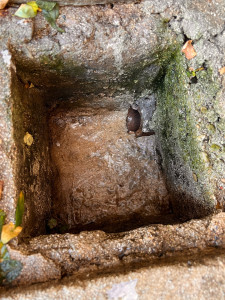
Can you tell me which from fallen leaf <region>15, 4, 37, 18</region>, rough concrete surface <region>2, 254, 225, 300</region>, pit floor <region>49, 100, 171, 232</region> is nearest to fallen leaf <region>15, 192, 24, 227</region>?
rough concrete surface <region>2, 254, 225, 300</region>

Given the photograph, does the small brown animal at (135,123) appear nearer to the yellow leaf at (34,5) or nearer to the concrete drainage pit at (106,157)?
the concrete drainage pit at (106,157)

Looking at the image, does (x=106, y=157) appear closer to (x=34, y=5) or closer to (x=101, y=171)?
(x=101, y=171)

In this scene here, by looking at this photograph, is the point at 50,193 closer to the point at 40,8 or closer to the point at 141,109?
the point at 141,109

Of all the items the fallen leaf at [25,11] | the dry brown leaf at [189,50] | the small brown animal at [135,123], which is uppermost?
the fallen leaf at [25,11]

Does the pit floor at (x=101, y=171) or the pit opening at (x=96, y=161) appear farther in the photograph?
the pit floor at (x=101, y=171)

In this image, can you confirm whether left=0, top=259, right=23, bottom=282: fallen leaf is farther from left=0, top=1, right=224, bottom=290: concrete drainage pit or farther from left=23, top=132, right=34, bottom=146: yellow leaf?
left=23, top=132, right=34, bottom=146: yellow leaf

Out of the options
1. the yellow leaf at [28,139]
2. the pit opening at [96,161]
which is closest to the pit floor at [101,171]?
the pit opening at [96,161]

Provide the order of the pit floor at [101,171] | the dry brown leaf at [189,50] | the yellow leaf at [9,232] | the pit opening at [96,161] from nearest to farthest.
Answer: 1. the yellow leaf at [9,232]
2. the dry brown leaf at [189,50]
3. the pit opening at [96,161]
4. the pit floor at [101,171]

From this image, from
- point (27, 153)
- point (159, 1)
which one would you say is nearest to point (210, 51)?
point (159, 1)
